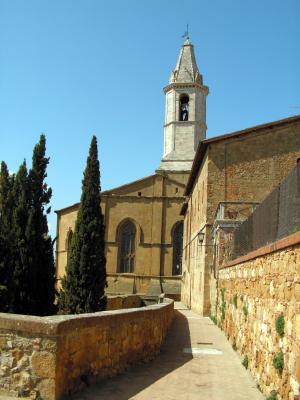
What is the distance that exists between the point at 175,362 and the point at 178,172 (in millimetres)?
37640

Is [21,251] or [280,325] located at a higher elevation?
[21,251]

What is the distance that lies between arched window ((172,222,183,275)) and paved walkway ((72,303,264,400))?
Answer: 33.5 metres

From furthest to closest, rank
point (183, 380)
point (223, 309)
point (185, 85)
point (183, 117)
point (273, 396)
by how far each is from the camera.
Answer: point (183, 117), point (185, 85), point (223, 309), point (183, 380), point (273, 396)

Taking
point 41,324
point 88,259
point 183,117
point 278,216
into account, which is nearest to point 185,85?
point 183,117

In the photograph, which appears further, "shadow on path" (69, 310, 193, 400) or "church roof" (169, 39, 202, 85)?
"church roof" (169, 39, 202, 85)

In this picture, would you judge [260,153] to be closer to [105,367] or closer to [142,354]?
[142,354]

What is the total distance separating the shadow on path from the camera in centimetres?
689

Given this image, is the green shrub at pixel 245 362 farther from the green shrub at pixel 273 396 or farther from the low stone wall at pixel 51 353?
the low stone wall at pixel 51 353

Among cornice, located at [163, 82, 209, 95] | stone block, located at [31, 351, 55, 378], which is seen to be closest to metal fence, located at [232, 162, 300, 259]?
stone block, located at [31, 351, 55, 378]

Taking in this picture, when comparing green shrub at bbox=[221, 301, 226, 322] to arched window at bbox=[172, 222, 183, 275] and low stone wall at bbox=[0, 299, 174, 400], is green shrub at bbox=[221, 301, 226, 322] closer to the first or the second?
low stone wall at bbox=[0, 299, 174, 400]

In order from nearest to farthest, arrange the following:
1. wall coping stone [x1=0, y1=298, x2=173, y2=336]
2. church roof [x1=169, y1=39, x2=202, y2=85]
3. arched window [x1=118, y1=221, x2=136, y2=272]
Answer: wall coping stone [x1=0, y1=298, x2=173, y2=336] < arched window [x1=118, y1=221, x2=136, y2=272] < church roof [x1=169, y1=39, x2=202, y2=85]

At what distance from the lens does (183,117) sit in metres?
50.0

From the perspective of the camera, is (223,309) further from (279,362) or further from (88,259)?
(88,259)

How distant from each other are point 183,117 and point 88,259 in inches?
1127
